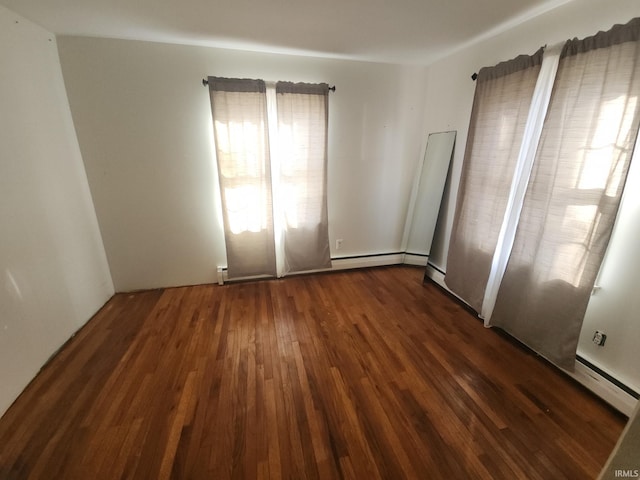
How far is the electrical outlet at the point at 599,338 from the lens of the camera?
157 cm

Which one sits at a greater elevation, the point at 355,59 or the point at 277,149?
the point at 355,59

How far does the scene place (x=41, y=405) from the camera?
1.52 metres

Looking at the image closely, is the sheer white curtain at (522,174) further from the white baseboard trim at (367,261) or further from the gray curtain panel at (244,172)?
the gray curtain panel at (244,172)

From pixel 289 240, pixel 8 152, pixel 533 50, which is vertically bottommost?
pixel 289 240

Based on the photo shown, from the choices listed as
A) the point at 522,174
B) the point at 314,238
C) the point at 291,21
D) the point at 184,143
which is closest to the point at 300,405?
the point at 314,238

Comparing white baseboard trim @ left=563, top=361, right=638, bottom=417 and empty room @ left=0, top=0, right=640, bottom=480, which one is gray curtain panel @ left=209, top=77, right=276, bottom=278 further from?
white baseboard trim @ left=563, top=361, right=638, bottom=417

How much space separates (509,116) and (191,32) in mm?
2516

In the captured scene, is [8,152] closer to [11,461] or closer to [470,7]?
[11,461]

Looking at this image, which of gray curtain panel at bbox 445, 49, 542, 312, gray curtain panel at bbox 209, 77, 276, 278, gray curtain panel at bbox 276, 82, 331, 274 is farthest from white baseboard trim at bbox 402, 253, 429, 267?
gray curtain panel at bbox 209, 77, 276, 278

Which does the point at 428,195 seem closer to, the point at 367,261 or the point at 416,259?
the point at 416,259

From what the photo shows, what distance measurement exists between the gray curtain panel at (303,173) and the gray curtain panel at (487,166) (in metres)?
1.36

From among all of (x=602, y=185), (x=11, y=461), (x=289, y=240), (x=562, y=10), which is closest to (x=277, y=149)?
(x=289, y=240)

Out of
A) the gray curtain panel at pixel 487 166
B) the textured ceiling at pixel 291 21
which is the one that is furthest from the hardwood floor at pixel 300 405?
the textured ceiling at pixel 291 21

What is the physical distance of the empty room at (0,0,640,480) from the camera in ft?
4.48
